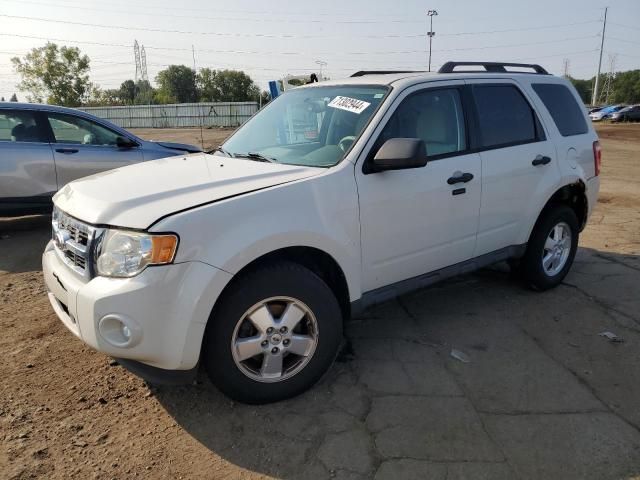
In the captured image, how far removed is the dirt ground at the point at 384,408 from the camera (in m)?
2.47

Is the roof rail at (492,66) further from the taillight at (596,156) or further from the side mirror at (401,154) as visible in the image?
the side mirror at (401,154)

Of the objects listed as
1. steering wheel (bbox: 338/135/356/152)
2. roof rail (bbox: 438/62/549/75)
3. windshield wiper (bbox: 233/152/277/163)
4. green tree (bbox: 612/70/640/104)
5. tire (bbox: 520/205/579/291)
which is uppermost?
green tree (bbox: 612/70/640/104)

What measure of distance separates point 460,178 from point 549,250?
1.57 metres

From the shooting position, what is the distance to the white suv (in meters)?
2.48

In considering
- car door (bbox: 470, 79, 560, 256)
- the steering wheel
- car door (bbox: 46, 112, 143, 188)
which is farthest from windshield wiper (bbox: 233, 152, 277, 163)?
car door (bbox: 46, 112, 143, 188)

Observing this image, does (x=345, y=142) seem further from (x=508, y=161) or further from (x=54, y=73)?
(x=54, y=73)

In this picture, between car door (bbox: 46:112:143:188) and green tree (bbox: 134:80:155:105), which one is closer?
car door (bbox: 46:112:143:188)

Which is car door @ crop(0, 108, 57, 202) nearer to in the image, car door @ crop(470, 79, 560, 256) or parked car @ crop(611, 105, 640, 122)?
car door @ crop(470, 79, 560, 256)

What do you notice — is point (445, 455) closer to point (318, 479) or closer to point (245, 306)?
point (318, 479)

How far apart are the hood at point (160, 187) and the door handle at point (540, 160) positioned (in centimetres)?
207

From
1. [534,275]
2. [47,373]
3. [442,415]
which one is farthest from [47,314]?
[534,275]

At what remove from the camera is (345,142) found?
10.8 feet

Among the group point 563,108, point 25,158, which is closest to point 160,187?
point 563,108

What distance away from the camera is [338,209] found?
2973 millimetres
